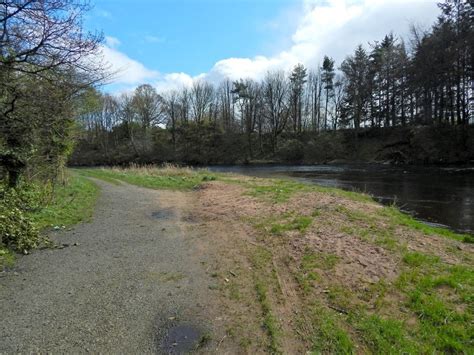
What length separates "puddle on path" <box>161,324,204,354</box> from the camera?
369cm

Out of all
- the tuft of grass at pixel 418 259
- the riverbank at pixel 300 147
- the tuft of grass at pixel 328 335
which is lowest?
the tuft of grass at pixel 328 335

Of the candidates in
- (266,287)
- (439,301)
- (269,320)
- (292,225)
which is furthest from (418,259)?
(269,320)

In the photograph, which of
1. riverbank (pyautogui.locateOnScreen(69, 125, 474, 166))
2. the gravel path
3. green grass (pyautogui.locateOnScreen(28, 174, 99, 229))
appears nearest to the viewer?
the gravel path

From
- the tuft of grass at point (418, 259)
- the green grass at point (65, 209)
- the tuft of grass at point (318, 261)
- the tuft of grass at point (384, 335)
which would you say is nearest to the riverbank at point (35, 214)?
the green grass at point (65, 209)

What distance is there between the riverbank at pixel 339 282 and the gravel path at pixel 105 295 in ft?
1.67

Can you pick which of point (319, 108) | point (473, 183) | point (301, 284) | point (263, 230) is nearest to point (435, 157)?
point (473, 183)

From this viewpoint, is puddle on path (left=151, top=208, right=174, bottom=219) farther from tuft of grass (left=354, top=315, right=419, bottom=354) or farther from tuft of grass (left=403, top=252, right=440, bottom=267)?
tuft of grass (left=354, top=315, right=419, bottom=354)

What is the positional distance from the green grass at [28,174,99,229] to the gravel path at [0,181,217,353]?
34.7 inches

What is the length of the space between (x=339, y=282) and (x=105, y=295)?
11.8 ft

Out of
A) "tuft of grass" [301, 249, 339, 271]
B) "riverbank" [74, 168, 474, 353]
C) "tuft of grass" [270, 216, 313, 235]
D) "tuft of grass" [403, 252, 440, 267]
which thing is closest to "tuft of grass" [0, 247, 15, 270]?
"riverbank" [74, 168, 474, 353]

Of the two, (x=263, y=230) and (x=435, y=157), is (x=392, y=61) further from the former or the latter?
(x=263, y=230)

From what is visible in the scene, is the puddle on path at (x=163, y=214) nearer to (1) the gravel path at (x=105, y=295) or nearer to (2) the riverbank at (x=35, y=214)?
(2) the riverbank at (x=35, y=214)

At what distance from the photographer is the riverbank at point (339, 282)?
3822 millimetres

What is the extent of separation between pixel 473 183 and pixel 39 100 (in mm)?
21640
